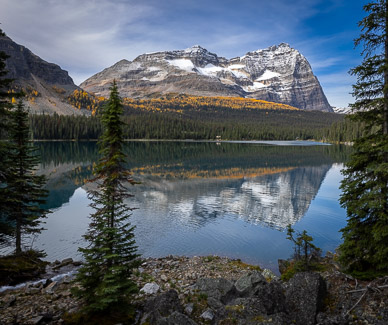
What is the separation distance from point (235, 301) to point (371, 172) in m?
8.58

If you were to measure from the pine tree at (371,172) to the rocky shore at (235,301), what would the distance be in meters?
1.76

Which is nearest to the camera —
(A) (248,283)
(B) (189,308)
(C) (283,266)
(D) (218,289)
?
(B) (189,308)

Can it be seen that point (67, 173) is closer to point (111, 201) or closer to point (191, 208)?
point (191, 208)

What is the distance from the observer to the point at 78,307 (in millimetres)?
11773

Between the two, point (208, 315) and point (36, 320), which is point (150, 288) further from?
point (36, 320)

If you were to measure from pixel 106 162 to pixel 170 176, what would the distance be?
163 feet

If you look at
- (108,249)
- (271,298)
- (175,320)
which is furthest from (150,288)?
(271,298)

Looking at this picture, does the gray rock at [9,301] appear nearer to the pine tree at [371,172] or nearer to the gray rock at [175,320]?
the gray rock at [175,320]

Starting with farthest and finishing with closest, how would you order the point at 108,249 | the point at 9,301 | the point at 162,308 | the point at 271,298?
the point at 9,301 < the point at 108,249 < the point at 162,308 < the point at 271,298

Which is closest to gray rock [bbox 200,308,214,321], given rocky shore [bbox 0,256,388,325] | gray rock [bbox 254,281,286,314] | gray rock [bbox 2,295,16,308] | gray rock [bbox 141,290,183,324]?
rocky shore [bbox 0,256,388,325]

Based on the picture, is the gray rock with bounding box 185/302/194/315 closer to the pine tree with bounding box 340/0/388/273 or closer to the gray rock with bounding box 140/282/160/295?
the gray rock with bounding box 140/282/160/295

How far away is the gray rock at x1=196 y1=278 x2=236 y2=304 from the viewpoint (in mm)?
12688

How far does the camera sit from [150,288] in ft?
48.4

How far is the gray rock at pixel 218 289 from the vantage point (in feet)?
41.6
